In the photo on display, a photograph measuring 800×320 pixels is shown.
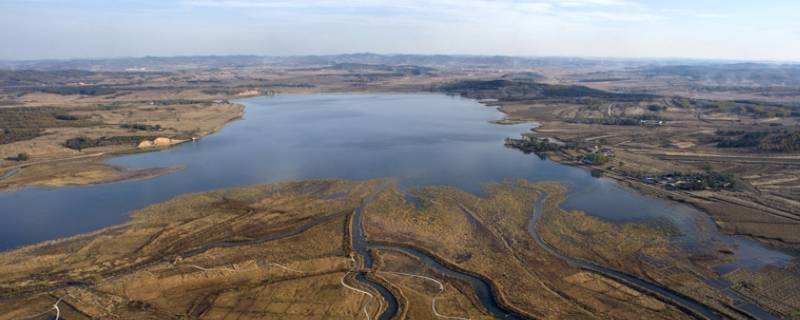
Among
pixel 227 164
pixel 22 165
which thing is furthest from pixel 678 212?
pixel 22 165

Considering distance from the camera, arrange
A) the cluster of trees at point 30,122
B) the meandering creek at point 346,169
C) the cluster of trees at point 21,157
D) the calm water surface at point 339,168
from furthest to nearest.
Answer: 1. the cluster of trees at point 30,122
2. the cluster of trees at point 21,157
3. the calm water surface at point 339,168
4. the meandering creek at point 346,169

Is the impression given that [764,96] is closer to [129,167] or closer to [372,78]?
[372,78]

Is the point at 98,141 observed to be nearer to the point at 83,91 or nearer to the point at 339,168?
the point at 339,168

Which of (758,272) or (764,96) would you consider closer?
(758,272)

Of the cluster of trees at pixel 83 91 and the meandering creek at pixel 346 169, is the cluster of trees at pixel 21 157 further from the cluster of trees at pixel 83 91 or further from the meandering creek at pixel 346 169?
the cluster of trees at pixel 83 91

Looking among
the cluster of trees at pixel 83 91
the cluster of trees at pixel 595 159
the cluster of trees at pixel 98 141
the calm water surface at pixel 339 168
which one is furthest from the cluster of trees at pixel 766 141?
the cluster of trees at pixel 83 91

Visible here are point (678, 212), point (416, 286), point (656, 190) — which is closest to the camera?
point (416, 286)
